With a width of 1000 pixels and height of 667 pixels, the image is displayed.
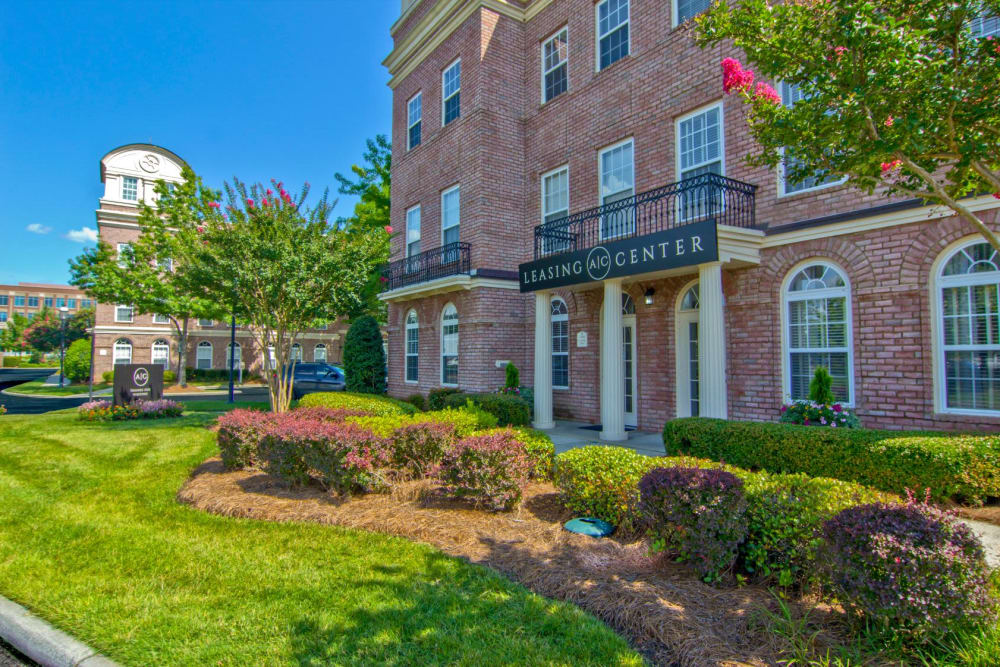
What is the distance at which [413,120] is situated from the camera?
17656mm

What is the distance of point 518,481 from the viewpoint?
18.2 ft

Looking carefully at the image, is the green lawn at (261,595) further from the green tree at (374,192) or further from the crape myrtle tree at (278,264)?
the green tree at (374,192)

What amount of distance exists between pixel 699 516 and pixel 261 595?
319 cm

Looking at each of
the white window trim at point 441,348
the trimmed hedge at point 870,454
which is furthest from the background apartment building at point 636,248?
the trimmed hedge at point 870,454

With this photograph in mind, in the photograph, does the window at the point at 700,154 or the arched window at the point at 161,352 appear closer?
the window at the point at 700,154

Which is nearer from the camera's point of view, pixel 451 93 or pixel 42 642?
pixel 42 642

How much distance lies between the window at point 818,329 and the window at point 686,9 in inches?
225

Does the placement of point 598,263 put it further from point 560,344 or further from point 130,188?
point 130,188

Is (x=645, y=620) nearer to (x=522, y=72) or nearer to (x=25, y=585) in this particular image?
(x=25, y=585)

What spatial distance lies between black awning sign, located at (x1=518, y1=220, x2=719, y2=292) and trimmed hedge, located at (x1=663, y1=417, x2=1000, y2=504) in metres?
2.75

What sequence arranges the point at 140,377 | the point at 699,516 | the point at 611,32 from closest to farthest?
the point at 699,516
the point at 611,32
the point at 140,377

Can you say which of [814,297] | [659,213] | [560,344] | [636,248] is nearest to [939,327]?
[814,297]

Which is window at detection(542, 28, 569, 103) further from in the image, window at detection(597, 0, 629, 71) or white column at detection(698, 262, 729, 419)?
white column at detection(698, 262, 729, 419)

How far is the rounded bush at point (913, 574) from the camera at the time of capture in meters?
2.73
